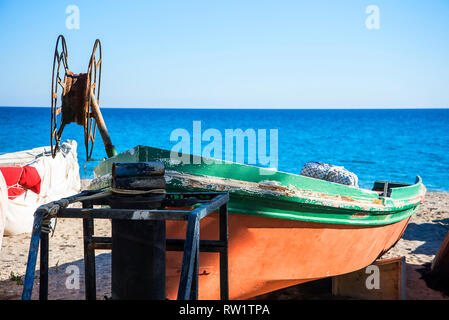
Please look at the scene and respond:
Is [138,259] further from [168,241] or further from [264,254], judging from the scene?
[264,254]

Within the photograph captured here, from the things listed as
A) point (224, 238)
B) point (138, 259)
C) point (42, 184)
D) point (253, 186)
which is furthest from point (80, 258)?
point (138, 259)

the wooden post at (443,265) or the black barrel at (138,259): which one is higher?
the black barrel at (138,259)

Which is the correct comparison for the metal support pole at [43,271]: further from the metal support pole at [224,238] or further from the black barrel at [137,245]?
the metal support pole at [224,238]

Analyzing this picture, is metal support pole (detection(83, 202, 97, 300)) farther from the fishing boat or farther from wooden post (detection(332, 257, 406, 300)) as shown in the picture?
wooden post (detection(332, 257, 406, 300))

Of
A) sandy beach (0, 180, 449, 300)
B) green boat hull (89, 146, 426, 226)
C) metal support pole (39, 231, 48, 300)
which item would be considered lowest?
sandy beach (0, 180, 449, 300)

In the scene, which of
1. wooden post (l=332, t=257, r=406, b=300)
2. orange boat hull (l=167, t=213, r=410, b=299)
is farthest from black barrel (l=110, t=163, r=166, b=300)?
wooden post (l=332, t=257, r=406, b=300)

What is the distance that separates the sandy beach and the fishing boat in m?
0.98

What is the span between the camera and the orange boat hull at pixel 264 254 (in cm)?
436

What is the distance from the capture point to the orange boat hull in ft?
14.3

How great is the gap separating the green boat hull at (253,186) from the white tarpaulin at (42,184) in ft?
9.59

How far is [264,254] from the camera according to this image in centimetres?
449

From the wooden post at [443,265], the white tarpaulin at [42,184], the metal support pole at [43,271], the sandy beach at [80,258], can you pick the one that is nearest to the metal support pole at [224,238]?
the metal support pole at [43,271]

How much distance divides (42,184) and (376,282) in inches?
263
